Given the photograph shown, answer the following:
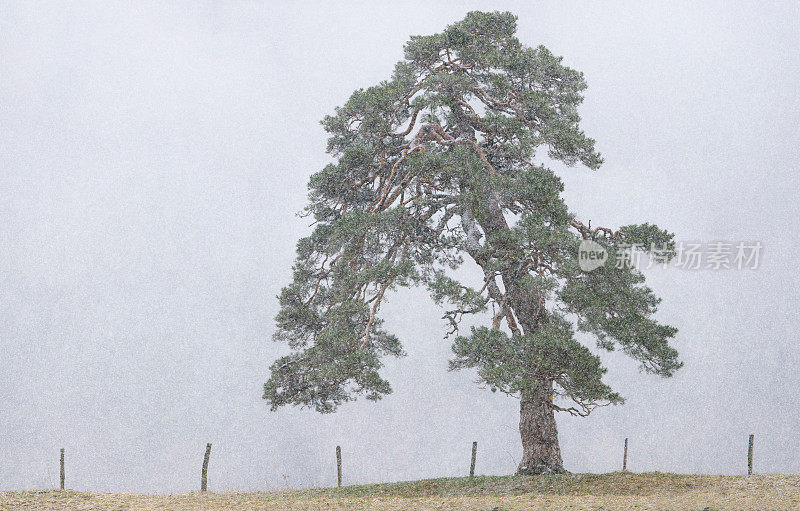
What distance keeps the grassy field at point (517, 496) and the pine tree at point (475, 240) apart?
1.21 m

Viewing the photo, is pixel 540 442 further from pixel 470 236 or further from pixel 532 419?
pixel 470 236

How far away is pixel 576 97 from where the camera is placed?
14203 millimetres

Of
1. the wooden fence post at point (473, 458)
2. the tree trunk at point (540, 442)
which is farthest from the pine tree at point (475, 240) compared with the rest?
the wooden fence post at point (473, 458)

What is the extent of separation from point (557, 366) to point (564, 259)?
1808 mm

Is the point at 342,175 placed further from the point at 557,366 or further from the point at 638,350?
the point at 638,350

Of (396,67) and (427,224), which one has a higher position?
(396,67)

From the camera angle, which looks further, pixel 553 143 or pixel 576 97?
pixel 576 97

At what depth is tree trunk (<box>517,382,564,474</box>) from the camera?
13.1 m

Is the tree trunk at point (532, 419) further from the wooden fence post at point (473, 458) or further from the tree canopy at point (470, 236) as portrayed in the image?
the wooden fence post at point (473, 458)

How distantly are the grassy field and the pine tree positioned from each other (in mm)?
1211

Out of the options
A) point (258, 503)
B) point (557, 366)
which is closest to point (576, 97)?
point (557, 366)

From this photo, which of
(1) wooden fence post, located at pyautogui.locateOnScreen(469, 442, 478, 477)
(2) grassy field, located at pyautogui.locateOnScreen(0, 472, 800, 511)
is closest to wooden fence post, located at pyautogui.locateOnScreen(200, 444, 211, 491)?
(2) grassy field, located at pyautogui.locateOnScreen(0, 472, 800, 511)

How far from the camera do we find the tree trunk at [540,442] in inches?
515

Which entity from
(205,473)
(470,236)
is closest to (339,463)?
(205,473)
